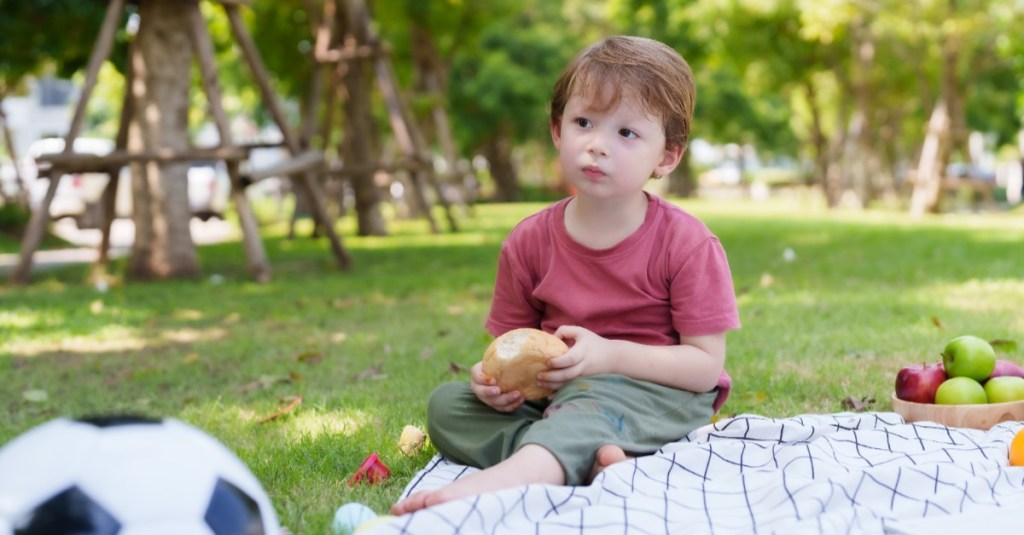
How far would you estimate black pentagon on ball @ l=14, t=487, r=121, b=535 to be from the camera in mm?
1891

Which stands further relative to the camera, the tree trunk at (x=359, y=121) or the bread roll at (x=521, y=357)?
the tree trunk at (x=359, y=121)

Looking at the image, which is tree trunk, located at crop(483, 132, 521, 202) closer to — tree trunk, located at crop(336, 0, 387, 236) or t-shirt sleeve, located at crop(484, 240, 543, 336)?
tree trunk, located at crop(336, 0, 387, 236)

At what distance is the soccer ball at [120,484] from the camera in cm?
190

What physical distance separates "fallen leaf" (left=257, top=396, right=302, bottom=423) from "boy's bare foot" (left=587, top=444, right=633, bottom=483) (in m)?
1.66

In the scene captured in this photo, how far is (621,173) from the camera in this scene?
3.15 m


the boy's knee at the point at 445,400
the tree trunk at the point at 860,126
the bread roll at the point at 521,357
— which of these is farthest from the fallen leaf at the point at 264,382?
the tree trunk at the point at 860,126

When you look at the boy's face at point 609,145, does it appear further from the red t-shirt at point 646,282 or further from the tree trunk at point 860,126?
the tree trunk at point 860,126

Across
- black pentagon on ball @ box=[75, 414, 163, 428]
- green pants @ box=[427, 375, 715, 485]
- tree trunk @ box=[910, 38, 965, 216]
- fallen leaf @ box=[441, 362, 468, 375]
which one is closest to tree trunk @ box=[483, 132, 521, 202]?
tree trunk @ box=[910, 38, 965, 216]

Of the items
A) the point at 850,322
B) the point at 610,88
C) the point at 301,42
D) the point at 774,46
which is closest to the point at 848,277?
the point at 850,322

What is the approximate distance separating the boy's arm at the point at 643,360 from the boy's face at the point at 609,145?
1.43ft

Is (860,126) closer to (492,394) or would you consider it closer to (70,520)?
(492,394)

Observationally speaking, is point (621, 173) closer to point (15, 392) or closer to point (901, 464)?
point (901, 464)

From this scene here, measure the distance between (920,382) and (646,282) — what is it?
1.15 m

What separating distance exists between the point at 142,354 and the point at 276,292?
2671mm
